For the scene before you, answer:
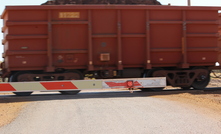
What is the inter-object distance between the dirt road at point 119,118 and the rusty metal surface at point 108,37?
10.9 feet

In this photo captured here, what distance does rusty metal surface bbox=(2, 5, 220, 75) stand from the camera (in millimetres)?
12344

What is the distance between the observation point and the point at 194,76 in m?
13.6

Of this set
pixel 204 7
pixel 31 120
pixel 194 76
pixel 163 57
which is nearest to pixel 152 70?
pixel 163 57

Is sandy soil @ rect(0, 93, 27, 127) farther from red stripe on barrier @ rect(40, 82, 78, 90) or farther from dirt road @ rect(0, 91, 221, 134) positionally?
red stripe on barrier @ rect(40, 82, 78, 90)

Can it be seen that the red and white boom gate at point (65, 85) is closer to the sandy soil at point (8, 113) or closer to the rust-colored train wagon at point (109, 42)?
the rust-colored train wagon at point (109, 42)

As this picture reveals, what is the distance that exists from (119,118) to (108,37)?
19.6 ft

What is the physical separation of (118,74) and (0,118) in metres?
6.45

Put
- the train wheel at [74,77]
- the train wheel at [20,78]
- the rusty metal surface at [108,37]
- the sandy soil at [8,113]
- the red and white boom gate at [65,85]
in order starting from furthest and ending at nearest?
the train wheel at [74,77] → the train wheel at [20,78] → the rusty metal surface at [108,37] → the red and white boom gate at [65,85] → the sandy soil at [8,113]

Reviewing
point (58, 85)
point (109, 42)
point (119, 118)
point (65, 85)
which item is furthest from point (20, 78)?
point (119, 118)

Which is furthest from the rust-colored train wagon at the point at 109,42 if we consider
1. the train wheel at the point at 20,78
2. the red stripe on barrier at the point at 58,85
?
the red stripe on barrier at the point at 58,85

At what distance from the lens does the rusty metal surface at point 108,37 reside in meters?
12.3

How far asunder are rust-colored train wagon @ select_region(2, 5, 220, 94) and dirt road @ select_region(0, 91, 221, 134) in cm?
325

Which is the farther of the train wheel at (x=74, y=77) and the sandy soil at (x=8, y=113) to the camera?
the train wheel at (x=74, y=77)

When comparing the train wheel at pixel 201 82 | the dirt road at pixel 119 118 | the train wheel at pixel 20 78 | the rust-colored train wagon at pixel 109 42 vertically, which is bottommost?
the dirt road at pixel 119 118
